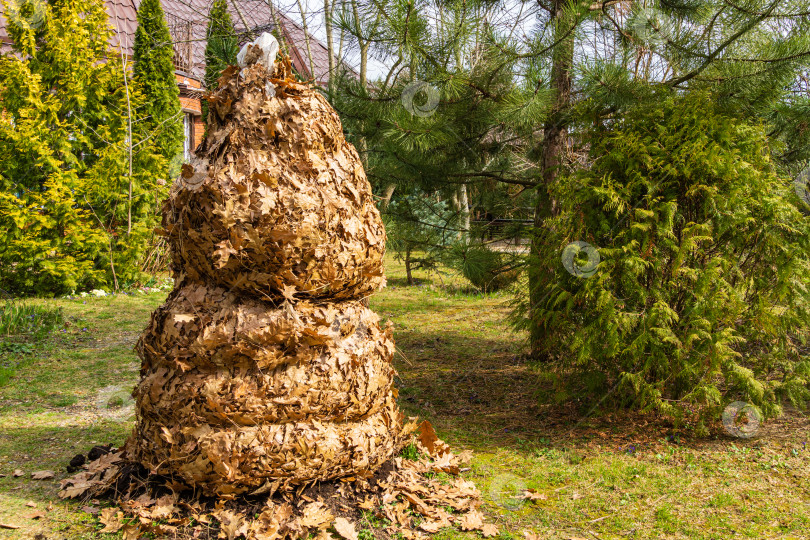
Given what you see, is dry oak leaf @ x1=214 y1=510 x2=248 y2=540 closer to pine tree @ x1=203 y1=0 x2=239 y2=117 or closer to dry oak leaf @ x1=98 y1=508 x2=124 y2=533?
dry oak leaf @ x1=98 y1=508 x2=124 y2=533

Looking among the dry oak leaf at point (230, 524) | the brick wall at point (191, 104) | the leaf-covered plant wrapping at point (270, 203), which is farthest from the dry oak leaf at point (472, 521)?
the brick wall at point (191, 104)

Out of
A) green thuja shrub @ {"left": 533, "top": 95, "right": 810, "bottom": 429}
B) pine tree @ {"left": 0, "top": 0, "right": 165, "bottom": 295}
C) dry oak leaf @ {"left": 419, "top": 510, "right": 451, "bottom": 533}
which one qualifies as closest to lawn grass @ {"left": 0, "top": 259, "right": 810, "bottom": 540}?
dry oak leaf @ {"left": 419, "top": 510, "right": 451, "bottom": 533}

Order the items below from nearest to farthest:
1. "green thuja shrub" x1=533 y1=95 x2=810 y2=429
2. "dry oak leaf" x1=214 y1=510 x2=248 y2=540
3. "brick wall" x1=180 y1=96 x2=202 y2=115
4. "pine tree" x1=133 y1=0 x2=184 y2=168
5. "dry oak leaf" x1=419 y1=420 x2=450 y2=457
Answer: "dry oak leaf" x1=214 y1=510 x2=248 y2=540 < "dry oak leaf" x1=419 y1=420 x2=450 y2=457 < "green thuja shrub" x1=533 y1=95 x2=810 y2=429 < "pine tree" x1=133 y1=0 x2=184 y2=168 < "brick wall" x1=180 y1=96 x2=202 y2=115

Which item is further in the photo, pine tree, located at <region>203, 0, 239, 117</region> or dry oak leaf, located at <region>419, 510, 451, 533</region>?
pine tree, located at <region>203, 0, 239, 117</region>

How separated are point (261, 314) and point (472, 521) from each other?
1.66 m

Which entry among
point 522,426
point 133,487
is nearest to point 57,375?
point 133,487

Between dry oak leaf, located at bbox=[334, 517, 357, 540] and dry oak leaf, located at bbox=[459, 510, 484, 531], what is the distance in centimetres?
64

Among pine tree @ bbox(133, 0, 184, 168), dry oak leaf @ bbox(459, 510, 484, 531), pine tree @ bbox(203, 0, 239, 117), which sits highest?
pine tree @ bbox(203, 0, 239, 117)

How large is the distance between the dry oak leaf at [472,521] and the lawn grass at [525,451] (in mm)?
86

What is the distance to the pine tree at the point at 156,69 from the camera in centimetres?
1125

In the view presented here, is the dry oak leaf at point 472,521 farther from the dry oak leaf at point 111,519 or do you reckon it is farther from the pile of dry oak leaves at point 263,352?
the dry oak leaf at point 111,519

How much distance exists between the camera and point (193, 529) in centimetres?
297

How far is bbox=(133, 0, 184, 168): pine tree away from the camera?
11250 mm

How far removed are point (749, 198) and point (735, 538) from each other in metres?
2.42
